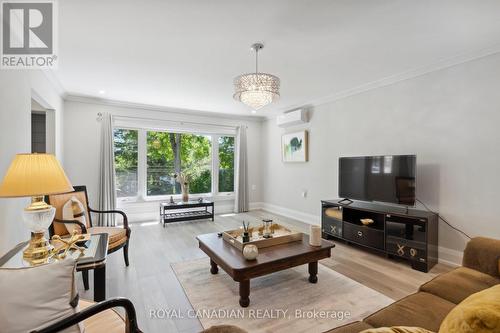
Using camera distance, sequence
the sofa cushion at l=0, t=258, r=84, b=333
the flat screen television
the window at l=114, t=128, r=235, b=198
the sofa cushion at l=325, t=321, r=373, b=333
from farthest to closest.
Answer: the window at l=114, t=128, r=235, b=198
the flat screen television
the sofa cushion at l=325, t=321, r=373, b=333
the sofa cushion at l=0, t=258, r=84, b=333

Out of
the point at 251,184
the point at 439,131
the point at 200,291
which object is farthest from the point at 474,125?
the point at 251,184

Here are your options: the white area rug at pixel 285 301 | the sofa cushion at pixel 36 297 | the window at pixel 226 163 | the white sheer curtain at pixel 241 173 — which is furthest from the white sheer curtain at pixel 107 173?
the sofa cushion at pixel 36 297

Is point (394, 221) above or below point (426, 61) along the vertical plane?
below

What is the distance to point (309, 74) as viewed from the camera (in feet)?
11.4

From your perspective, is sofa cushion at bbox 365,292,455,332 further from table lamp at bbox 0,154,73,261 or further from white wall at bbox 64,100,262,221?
white wall at bbox 64,100,262,221

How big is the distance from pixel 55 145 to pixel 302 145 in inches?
171

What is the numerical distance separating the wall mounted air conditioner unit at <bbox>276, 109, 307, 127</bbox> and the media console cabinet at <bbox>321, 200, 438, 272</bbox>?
199 cm

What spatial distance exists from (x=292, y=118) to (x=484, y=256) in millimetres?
3901

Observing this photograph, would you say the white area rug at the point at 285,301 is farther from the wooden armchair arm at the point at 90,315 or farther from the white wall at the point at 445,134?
the white wall at the point at 445,134

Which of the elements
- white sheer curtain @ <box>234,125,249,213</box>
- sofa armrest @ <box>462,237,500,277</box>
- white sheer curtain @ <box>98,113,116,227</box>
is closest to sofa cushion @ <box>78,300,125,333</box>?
sofa armrest @ <box>462,237,500,277</box>

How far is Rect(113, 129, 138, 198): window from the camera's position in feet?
16.6

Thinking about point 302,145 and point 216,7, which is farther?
point 302,145

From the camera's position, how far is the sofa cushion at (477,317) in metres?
0.71

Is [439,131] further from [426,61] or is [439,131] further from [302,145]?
[302,145]
